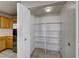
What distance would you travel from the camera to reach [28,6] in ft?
8.98

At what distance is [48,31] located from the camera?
516cm

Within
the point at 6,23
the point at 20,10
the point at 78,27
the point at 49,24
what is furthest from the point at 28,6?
the point at 6,23

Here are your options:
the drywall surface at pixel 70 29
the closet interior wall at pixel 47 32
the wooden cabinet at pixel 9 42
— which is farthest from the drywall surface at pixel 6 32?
the drywall surface at pixel 70 29

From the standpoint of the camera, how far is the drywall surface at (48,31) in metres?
4.96

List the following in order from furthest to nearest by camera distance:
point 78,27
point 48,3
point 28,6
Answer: point 28,6
point 48,3
point 78,27

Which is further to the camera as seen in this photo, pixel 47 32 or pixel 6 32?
pixel 6 32

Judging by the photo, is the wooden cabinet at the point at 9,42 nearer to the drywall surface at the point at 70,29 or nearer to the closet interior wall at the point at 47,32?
the closet interior wall at the point at 47,32

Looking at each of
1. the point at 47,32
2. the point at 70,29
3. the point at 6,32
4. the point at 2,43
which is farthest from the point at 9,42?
the point at 70,29

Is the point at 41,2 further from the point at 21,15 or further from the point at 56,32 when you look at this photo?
the point at 56,32

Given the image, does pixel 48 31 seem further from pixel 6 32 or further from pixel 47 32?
pixel 6 32

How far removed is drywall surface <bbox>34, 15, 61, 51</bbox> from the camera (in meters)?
4.96

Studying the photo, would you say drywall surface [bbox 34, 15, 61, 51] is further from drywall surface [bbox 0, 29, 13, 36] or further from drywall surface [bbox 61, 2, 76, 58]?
drywall surface [bbox 61, 2, 76, 58]

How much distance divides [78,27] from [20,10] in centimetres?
167

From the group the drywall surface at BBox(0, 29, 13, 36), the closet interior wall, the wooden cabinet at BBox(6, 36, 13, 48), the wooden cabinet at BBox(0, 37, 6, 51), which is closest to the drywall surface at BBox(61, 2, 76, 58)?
the closet interior wall
